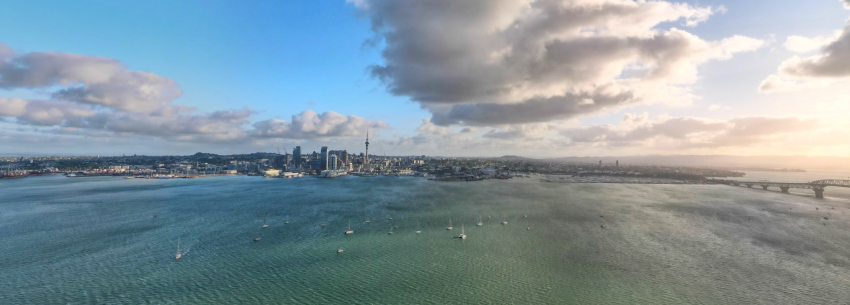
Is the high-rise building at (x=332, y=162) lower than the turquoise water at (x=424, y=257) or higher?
higher

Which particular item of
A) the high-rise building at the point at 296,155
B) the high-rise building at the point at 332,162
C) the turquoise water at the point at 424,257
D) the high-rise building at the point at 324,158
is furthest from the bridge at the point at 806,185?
the high-rise building at the point at 296,155

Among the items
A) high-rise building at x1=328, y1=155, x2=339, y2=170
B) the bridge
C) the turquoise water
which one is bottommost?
the turquoise water

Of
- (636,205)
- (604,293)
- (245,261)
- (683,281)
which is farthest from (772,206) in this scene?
(245,261)

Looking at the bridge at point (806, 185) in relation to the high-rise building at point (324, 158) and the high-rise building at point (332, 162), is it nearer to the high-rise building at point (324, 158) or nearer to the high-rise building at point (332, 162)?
the high-rise building at point (332, 162)

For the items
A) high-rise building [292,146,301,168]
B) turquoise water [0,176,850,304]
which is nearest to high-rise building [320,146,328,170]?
high-rise building [292,146,301,168]

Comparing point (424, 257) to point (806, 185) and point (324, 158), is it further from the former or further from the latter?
point (324, 158)

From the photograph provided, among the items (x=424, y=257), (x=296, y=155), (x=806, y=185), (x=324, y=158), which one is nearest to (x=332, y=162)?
(x=324, y=158)

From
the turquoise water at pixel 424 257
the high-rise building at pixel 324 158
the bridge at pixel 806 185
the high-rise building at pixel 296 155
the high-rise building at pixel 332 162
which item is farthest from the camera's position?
the high-rise building at pixel 296 155

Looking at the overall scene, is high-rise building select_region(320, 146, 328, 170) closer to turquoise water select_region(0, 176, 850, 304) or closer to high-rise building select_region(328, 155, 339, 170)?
high-rise building select_region(328, 155, 339, 170)

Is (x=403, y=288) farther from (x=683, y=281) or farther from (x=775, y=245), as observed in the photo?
(x=775, y=245)
